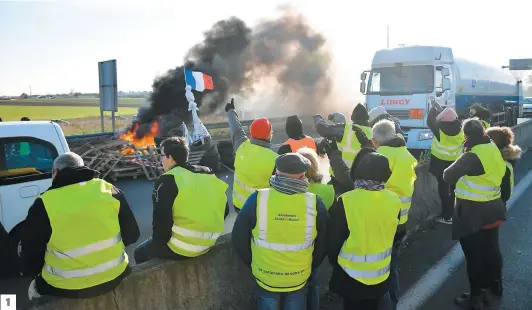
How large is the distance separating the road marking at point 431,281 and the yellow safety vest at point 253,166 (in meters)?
1.92

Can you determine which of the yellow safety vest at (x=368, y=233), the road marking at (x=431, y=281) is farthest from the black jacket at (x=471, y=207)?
the yellow safety vest at (x=368, y=233)

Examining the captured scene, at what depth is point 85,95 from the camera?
106 m

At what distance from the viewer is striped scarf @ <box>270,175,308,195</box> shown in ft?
10.5

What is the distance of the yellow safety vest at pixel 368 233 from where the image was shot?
129 inches

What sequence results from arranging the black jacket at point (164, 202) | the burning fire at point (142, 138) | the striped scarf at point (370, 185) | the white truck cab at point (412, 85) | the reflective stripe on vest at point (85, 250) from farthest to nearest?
the burning fire at point (142, 138) → the white truck cab at point (412, 85) → the black jacket at point (164, 202) → the striped scarf at point (370, 185) → the reflective stripe on vest at point (85, 250)

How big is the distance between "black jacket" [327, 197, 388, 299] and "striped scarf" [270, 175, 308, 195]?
342mm

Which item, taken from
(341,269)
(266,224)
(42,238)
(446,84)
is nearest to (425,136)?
(446,84)

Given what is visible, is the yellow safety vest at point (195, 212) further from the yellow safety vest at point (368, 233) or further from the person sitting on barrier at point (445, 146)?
the person sitting on barrier at point (445, 146)

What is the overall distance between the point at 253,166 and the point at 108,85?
9.61 metres

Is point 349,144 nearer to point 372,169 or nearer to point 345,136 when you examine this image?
point 345,136

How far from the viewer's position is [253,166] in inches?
188

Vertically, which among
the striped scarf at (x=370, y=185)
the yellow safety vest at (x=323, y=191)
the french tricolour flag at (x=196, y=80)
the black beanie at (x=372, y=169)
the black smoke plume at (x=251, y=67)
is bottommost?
the yellow safety vest at (x=323, y=191)

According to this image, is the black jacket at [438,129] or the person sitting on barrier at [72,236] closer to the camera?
the person sitting on barrier at [72,236]

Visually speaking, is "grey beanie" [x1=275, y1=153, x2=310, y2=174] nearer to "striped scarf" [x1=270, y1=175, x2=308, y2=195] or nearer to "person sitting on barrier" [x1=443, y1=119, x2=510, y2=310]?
"striped scarf" [x1=270, y1=175, x2=308, y2=195]
